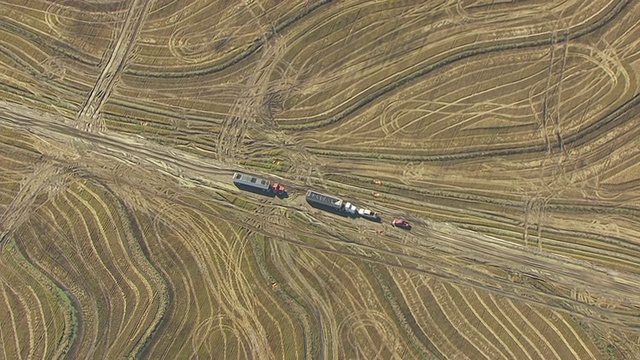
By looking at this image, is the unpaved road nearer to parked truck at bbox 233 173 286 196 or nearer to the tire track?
parked truck at bbox 233 173 286 196

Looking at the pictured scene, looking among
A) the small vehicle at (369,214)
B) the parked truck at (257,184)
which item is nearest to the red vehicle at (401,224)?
the small vehicle at (369,214)

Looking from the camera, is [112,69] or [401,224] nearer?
[401,224]

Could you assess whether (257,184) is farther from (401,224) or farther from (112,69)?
(112,69)

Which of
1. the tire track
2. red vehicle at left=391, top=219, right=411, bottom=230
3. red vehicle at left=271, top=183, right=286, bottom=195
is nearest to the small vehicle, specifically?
red vehicle at left=391, top=219, right=411, bottom=230

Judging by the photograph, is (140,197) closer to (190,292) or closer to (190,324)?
(190,292)

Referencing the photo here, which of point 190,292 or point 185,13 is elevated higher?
point 185,13

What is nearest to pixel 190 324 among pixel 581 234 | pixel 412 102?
pixel 412 102

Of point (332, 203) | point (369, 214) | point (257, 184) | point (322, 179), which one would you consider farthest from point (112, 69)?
point (369, 214)

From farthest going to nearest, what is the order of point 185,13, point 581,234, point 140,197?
point 185,13, point 140,197, point 581,234
